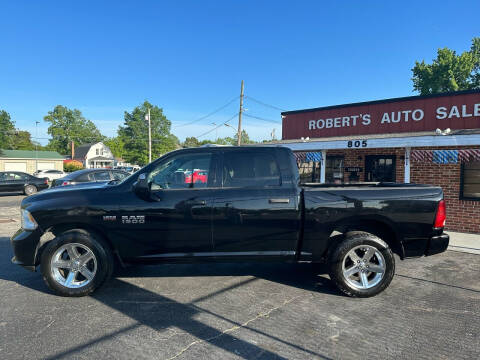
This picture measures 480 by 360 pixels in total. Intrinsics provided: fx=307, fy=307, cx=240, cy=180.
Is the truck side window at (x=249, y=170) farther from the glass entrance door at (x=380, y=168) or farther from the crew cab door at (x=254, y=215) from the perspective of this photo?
the glass entrance door at (x=380, y=168)

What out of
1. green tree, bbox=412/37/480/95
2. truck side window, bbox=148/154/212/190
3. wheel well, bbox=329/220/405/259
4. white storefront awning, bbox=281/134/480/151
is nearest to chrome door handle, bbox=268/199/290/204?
wheel well, bbox=329/220/405/259

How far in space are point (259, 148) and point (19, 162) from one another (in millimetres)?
49052

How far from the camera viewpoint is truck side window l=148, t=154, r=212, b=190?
155 inches

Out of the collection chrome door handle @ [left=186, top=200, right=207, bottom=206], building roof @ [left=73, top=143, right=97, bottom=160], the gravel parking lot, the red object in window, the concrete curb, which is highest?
building roof @ [left=73, top=143, right=97, bottom=160]

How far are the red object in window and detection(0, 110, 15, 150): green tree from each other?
88.6 meters

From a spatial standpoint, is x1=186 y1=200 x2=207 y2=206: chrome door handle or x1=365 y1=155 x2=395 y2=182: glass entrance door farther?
x1=365 y1=155 x2=395 y2=182: glass entrance door

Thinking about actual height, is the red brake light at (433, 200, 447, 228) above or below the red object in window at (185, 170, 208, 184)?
below

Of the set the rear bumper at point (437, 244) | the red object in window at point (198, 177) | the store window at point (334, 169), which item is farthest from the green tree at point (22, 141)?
the rear bumper at point (437, 244)

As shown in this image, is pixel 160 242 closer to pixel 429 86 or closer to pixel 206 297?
pixel 206 297

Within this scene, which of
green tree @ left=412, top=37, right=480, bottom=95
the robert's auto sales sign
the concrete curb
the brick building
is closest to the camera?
the concrete curb

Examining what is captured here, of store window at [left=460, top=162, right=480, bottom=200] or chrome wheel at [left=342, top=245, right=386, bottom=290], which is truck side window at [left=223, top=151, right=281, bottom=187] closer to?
chrome wheel at [left=342, top=245, right=386, bottom=290]

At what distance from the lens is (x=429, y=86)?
3862 cm

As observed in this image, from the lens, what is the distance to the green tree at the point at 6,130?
75.0 metres

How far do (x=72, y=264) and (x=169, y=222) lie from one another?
1318mm
